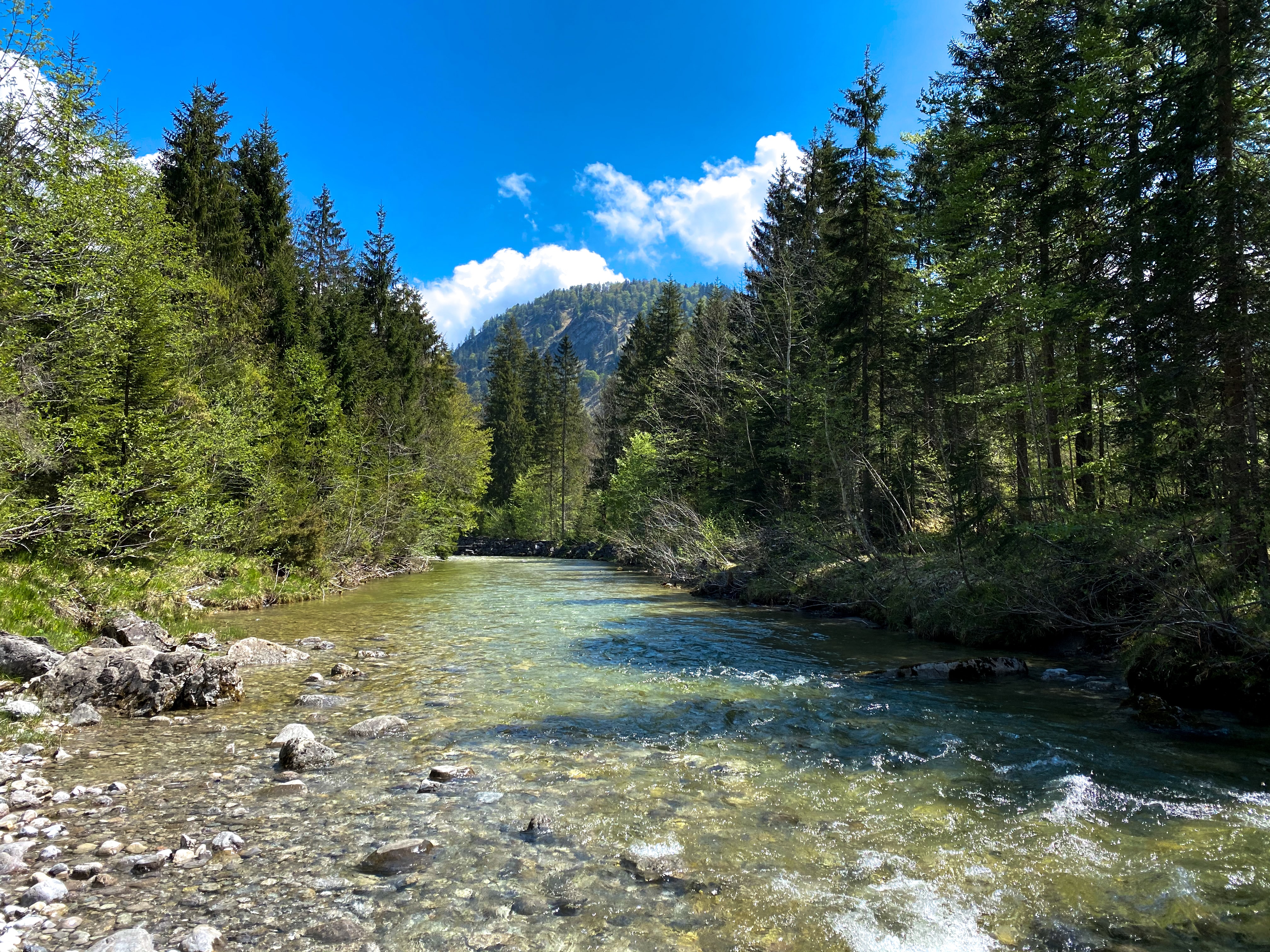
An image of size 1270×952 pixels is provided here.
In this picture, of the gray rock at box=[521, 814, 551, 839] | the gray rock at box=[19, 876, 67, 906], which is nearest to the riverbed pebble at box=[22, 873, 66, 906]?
the gray rock at box=[19, 876, 67, 906]

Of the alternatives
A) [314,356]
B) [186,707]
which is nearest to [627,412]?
[314,356]

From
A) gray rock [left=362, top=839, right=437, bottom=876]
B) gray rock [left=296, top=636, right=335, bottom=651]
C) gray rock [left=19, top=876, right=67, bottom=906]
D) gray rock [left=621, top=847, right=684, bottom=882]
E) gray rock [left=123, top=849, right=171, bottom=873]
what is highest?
gray rock [left=19, top=876, right=67, bottom=906]

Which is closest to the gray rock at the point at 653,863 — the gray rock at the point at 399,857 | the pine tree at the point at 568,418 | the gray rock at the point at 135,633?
the gray rock at the point at 399,857

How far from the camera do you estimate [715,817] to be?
16.3 feet

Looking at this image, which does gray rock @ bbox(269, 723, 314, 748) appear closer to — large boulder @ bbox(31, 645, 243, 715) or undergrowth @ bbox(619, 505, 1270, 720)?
large boulder @ bbox(31, 645, 243, 715)

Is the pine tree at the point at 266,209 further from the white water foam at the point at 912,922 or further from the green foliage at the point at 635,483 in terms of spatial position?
the white water foam at the point at 912,922

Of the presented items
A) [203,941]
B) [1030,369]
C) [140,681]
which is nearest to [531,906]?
[203,941]

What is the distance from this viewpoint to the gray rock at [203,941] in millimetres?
3156

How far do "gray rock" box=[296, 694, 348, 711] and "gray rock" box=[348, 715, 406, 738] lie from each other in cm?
107

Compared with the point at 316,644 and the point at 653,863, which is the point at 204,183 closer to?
the point at 316,644

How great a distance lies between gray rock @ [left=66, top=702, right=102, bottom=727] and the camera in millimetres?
6699

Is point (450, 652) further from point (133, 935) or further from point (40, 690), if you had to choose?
point (133, 935)

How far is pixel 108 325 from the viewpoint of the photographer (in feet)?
35.4

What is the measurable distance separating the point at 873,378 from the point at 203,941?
23271 millimetres
